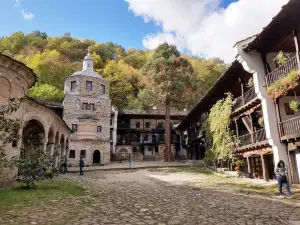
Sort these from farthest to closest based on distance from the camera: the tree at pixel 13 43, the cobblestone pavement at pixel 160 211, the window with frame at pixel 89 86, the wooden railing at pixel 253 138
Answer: the tree at pixel 13 43
the window with frame at pixel 89 86
the wooden railing at pixel 253 138
the cobblestone pavement at pixel 160 211

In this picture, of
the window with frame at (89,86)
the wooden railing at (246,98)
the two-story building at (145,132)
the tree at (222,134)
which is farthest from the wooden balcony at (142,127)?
the wooden railing at (246,98)

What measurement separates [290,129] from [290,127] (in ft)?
0.31

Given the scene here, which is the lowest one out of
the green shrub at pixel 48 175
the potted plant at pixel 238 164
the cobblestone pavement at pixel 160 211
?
the cobblestone pavement at pixel 160 211

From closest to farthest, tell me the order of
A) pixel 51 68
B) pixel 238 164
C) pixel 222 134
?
pixel 238 164 → pixel 222 134 → pixel 51 68

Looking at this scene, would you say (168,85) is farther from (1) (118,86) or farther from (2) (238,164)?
(1) (118,86)

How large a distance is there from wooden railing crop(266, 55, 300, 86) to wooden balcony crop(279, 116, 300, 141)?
7.02 feet

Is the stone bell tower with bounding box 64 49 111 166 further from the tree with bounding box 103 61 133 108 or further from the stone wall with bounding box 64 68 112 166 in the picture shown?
the tree with bounding box 103 61 133 108

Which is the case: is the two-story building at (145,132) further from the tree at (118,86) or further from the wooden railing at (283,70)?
the wooden railing at (283,70)

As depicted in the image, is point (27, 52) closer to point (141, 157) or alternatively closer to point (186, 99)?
point (141, 157)

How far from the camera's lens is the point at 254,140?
591 inches

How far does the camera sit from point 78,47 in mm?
67312

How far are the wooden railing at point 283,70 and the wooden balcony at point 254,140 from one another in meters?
3.05

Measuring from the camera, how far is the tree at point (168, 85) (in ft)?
97.2

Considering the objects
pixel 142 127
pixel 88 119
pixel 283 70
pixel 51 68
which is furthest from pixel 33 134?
pixel 51 68
